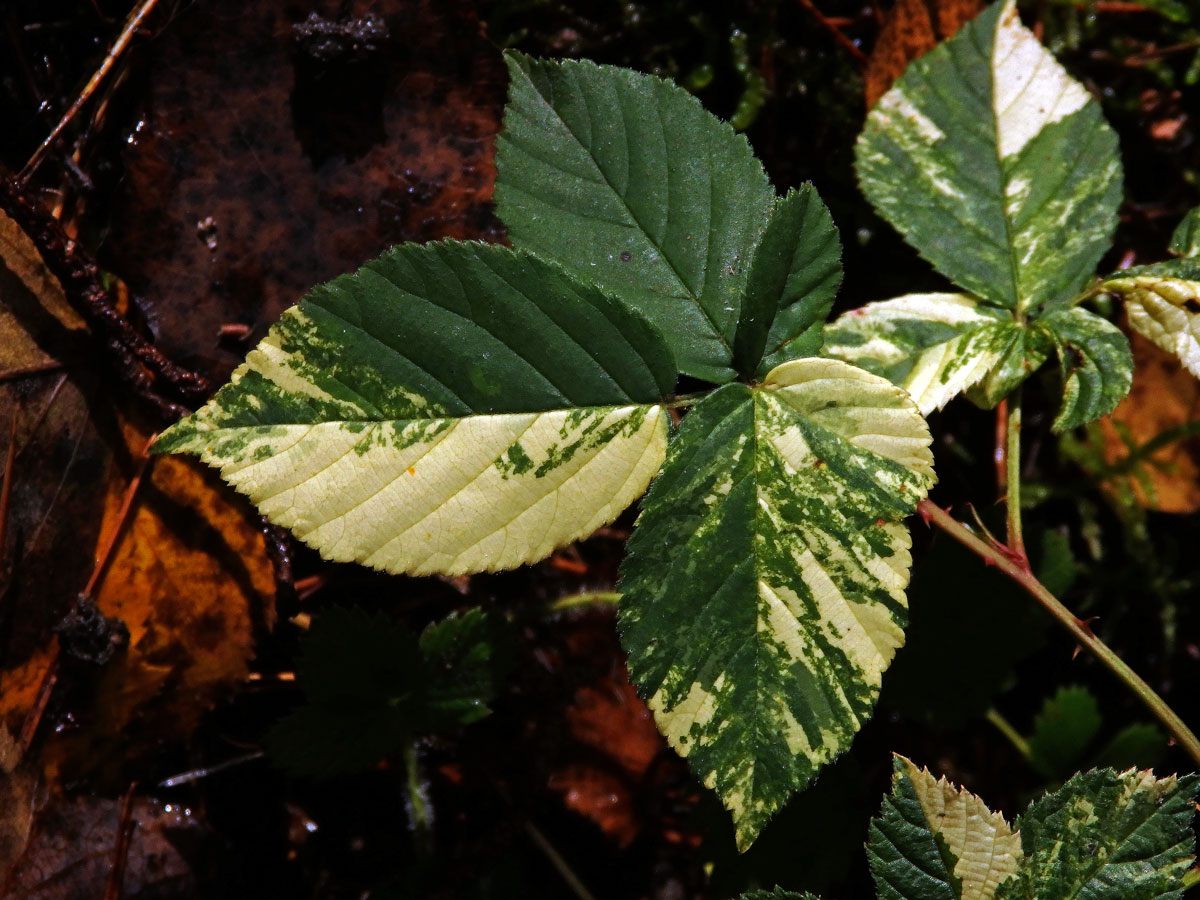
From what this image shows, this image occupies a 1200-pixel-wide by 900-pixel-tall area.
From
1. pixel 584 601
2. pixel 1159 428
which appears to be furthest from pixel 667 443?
pixel 1159 428

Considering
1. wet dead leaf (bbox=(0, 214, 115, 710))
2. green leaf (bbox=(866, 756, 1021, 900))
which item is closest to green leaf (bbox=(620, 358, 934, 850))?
green leaf (bbox=(866, 756, 1021, 900))

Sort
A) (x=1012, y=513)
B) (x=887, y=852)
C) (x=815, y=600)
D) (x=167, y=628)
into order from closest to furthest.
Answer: (x=815, y=600)
(x=887, y=852)
(x=1012, y=513)
(x=167, y=628)

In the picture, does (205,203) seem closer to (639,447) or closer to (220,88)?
(220,88)

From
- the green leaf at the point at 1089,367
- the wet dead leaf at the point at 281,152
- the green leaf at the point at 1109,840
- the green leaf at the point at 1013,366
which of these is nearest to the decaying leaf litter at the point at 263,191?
the wet dead leaf at the point at 281,152

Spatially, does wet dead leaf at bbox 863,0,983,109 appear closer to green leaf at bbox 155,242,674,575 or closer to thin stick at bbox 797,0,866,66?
thin stick at bbox 797,0,866,66

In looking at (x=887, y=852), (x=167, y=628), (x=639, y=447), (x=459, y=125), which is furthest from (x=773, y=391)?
(x=167, y=628)
